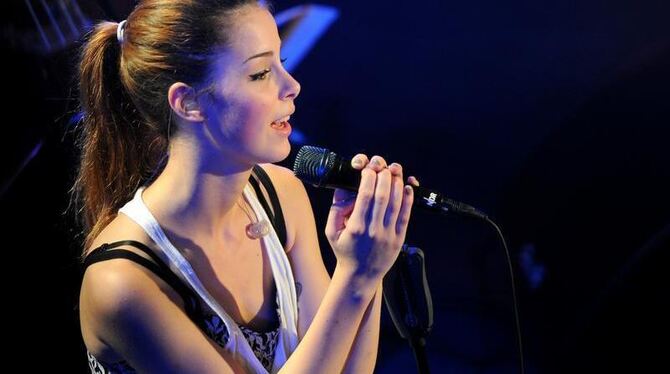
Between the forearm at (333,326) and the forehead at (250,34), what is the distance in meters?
0.43

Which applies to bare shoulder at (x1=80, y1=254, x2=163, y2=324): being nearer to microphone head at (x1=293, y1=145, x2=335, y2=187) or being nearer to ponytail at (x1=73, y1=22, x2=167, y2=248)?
ponytail at (x1=73, y1=22, x2=167, y2=248)

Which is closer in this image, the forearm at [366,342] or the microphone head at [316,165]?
the microphone head at [316,165]

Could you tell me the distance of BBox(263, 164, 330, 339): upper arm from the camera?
1.38 m

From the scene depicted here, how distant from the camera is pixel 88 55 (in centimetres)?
128

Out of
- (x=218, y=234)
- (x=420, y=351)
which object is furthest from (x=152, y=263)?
(x=420, y=351)

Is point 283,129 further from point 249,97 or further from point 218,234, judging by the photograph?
point 218,234

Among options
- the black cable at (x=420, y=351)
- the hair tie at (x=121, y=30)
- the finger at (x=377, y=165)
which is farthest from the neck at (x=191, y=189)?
the black cable at (x=420, y=351)

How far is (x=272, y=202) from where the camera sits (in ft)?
4.62

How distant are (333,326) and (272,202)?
0.40 m

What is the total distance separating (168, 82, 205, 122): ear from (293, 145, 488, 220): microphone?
274 millimetres

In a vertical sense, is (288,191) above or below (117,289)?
below

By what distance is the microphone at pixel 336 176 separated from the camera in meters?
0.96

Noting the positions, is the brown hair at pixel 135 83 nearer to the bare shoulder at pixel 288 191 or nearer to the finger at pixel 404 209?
the bare shoulder at pixel 288 191

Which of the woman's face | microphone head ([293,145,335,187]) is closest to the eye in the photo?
the woman's face
